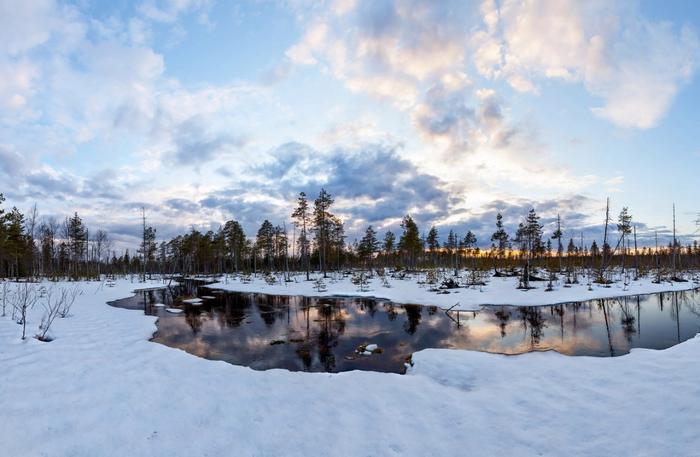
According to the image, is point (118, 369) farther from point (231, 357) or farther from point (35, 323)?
point (35, 323)

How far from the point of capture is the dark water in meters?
11.9

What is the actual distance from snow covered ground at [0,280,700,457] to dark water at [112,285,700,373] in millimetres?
2468

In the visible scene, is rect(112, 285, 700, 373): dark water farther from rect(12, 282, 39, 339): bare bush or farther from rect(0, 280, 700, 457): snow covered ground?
rect(12, 282, 39, 339): bare bush

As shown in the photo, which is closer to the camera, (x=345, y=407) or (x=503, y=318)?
(x=345, y=407)

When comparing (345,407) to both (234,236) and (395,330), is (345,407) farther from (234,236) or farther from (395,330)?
(234,236)

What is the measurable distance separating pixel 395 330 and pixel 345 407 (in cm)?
980

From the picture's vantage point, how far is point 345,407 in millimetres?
6633

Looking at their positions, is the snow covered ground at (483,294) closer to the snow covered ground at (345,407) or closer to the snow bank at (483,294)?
the snow bank at (483,294)


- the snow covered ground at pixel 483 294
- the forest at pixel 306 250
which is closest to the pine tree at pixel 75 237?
the forest at pixel 306 250

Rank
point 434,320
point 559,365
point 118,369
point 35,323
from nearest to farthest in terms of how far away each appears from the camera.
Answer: point 118,369 → point 559,365 → point 35,323 → point 434,320

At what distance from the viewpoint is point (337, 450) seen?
16.7 ft

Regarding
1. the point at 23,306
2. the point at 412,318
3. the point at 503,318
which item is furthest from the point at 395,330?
the point at 23,306

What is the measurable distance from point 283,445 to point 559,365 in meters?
7.97

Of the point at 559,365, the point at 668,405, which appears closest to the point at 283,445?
the point at 668,405
